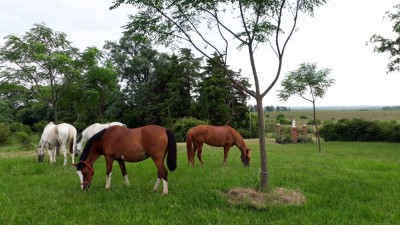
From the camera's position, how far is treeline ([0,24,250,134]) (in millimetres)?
15336

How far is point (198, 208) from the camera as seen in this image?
239 inches

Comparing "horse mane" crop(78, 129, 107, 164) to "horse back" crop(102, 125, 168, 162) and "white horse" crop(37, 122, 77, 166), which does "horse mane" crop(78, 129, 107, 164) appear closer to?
"horse back" crop(102, 125, 168, 162)

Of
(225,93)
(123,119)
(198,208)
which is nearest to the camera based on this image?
(198,208)

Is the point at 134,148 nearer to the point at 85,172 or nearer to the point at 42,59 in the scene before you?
the point at 85,172

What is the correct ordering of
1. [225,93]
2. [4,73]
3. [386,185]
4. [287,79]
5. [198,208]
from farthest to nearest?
[225,93]
[287,79]
[4,73]
[386,185]
[198,208]

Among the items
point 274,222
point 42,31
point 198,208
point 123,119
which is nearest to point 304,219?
point 274,222

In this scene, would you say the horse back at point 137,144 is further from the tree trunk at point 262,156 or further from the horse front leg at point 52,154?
the horse front leg at point 52,154

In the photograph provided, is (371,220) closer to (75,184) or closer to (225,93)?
(75,184)

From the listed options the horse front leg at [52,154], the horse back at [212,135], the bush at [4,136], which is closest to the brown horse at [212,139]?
the horse back at [212,135]

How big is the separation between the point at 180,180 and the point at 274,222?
12.4 ft

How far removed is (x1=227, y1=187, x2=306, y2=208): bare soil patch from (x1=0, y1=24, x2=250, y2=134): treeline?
36.5 ft

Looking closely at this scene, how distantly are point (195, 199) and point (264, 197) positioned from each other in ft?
4.68

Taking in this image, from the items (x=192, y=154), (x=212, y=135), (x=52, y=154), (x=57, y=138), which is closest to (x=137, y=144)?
(x=192, y=154)

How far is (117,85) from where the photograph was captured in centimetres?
4056
